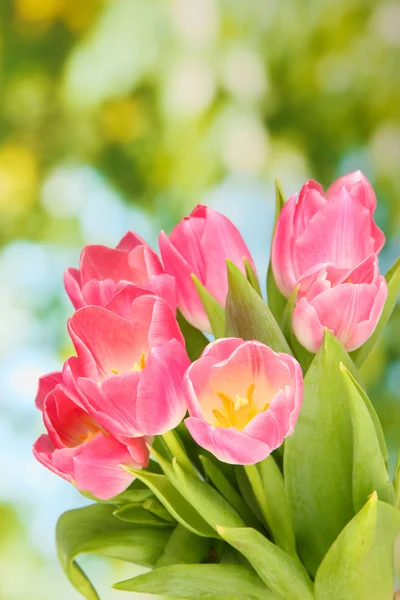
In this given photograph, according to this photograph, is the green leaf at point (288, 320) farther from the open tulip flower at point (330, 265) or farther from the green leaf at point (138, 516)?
the green leaf at point (138, 516)

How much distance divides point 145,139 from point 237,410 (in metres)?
0.73

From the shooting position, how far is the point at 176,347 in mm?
353

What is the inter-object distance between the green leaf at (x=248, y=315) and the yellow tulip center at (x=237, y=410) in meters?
0.03

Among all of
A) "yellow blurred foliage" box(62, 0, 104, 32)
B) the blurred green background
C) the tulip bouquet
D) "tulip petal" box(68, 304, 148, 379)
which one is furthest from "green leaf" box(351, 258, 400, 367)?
"yellow blurred foliage" box(62, 0, 104, 32)

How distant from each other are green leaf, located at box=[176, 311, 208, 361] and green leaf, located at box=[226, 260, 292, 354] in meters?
0.08

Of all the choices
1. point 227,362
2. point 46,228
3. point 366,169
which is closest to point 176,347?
point 227,362

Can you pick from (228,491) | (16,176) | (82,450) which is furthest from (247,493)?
(16,176)

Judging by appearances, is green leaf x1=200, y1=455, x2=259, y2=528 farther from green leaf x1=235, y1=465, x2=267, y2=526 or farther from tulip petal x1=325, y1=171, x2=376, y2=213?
tulip petal x1=325, y1=171, x2=376, y2=213

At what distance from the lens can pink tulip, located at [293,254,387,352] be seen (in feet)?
1.25

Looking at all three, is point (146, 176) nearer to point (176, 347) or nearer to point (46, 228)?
point (46, 228)

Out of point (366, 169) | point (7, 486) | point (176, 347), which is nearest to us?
point (176, 347)

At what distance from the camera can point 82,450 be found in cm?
36

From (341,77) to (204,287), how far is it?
0.77 m

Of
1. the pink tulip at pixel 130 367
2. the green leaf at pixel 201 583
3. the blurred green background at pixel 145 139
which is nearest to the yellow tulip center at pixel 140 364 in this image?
the pink tulip at pixel 130 367
